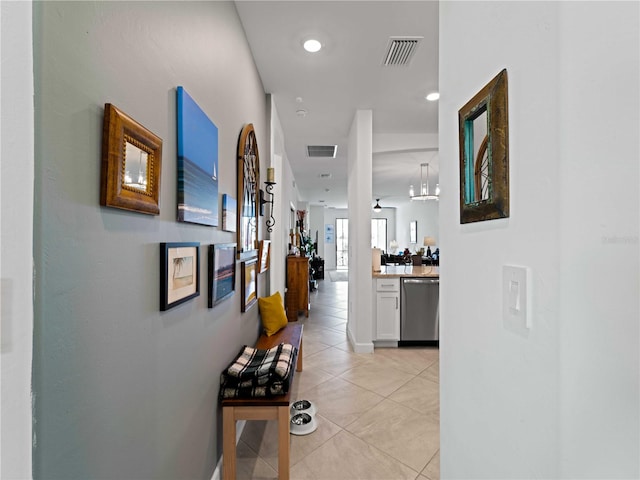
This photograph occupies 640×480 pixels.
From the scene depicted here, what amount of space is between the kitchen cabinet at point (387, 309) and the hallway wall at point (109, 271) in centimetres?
272

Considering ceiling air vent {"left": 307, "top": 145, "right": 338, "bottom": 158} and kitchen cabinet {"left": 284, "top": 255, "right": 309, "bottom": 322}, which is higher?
ceiling air vent {"left": 307, "top": 145, "right": 338, "bottom": 158}

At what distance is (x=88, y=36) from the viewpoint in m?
0.77

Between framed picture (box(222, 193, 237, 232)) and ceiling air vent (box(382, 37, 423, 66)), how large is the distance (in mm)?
1759

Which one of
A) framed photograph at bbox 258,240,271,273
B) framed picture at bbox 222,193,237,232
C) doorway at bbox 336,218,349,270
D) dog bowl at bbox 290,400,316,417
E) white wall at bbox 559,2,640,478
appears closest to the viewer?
white wall at bbox 559,2,640,478

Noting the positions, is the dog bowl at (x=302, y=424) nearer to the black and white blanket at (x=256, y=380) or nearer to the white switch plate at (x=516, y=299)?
the black and white blanket at (x=256, y=380)

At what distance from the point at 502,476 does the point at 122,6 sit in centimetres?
156

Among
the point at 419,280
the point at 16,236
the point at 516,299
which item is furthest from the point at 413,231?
the point at 16,236

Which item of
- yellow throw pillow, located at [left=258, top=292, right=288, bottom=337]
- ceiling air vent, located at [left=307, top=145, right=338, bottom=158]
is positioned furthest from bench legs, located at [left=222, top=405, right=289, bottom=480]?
ceiling air vent, located at [left=307, top=145, right=338, bottom=158]

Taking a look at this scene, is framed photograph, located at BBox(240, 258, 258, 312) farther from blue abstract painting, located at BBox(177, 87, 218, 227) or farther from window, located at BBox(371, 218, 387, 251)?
window, located at BBox(371, 218, 387, 251)

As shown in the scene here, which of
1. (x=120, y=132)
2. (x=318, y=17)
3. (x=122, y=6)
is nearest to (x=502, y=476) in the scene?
(x=120, y=132)

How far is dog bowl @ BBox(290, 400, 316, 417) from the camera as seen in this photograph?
2378mm

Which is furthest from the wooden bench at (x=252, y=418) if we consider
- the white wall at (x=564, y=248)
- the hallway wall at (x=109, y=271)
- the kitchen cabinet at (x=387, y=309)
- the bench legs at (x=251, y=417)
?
the kitchen cabinet at (x=387, y=309)

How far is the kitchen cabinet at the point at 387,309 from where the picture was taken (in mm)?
3945

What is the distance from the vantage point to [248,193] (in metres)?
2.41
